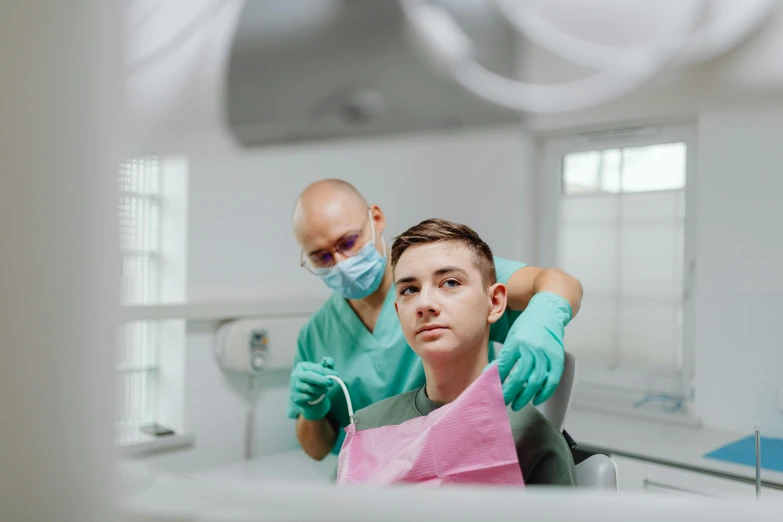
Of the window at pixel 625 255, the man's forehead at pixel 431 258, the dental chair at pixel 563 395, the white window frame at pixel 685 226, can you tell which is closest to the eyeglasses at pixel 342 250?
the man's forehead at pixel 431 258

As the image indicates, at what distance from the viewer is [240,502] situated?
0.21m

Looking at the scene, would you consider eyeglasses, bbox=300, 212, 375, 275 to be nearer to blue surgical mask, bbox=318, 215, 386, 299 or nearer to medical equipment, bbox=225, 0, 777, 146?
blue surgical mask, bbox=318, 215, 386, 299

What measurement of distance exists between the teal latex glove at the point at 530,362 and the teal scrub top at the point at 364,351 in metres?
0.22

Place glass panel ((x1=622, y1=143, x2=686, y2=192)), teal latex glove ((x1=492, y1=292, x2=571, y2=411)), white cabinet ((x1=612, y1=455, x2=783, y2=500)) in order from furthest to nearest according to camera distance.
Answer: glass panel ((x1=622, y1=143, x2=686, y2=192)) → white cabinet ((x1=612, y1=455, x2=783, y2=500)) → teal latex glove ((x1=492, y1=292, x2=571, y2=411))

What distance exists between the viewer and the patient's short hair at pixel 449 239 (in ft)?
2.57

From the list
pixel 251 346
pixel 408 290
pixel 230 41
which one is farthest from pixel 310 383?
pixel 251 346

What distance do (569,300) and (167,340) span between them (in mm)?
1052

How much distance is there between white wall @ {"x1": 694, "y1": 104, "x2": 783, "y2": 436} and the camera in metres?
1.57

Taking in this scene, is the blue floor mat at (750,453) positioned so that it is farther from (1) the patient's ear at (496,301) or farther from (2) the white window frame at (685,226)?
(1) the patient's ear at (496,301)

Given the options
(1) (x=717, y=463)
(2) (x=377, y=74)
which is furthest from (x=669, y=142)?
(2) (x=377, y=74)

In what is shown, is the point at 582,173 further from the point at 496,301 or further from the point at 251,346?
the point at 496,301

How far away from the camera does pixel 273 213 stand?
5.43ft

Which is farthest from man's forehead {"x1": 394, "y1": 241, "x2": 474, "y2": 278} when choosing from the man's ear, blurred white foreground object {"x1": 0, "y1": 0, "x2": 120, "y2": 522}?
blurred white foreground object {"x1": 0, "y1": 0, "x2": 120, "y2": 522}

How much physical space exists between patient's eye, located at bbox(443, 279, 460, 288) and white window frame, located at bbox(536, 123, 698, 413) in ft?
3.41
